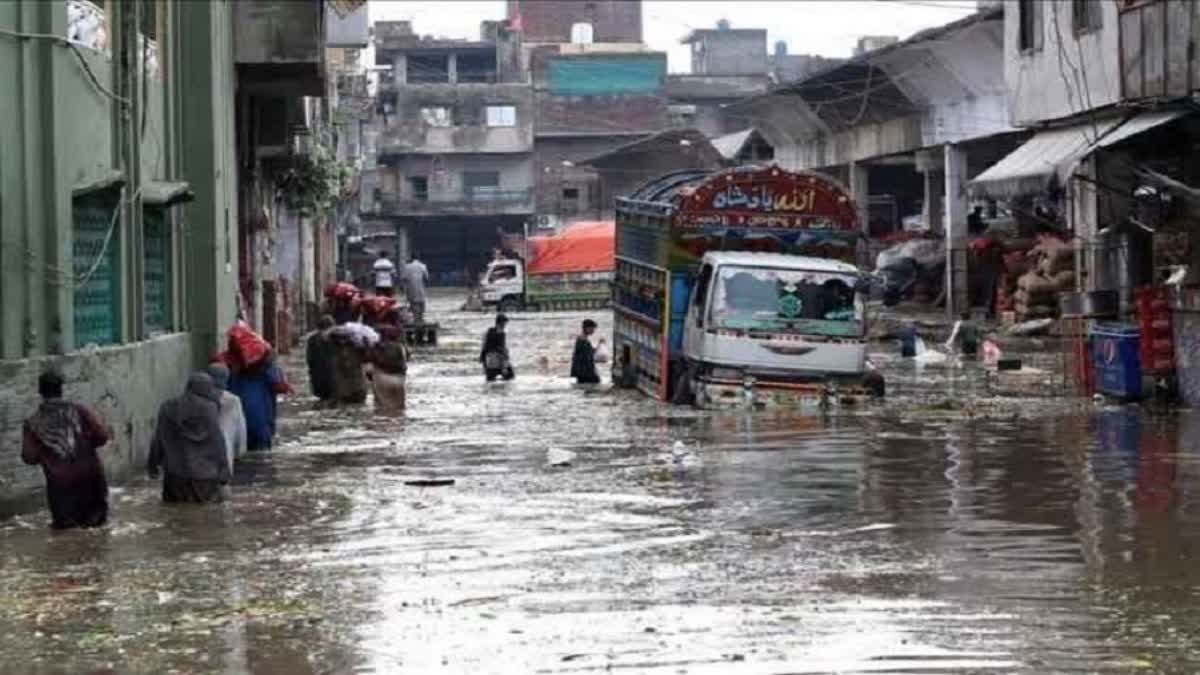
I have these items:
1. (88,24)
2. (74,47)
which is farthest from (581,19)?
(74,47)

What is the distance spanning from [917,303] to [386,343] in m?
27.6

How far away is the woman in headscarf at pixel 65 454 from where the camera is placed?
45.8 feet

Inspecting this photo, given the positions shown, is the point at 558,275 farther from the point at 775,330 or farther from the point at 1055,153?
the point at 775,330

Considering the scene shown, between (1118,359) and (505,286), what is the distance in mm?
38930

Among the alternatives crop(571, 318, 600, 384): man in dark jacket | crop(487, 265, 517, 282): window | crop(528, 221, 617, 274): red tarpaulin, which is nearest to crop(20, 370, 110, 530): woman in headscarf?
crop(571, 318, 600, 384): man in dark jacket

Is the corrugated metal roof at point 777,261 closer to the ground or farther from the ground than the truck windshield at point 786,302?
farther from the ground

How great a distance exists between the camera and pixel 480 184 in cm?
8806

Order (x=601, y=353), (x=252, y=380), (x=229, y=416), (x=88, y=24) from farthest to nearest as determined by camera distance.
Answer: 1. (x=601, y=353)
2. (x=252, y=380)
3. (x=229, y=416)
4. (x=88, y=24)

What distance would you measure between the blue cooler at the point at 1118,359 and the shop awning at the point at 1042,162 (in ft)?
6.23

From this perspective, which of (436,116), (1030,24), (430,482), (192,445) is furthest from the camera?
(436,116)

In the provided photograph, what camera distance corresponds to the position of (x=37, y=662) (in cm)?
930

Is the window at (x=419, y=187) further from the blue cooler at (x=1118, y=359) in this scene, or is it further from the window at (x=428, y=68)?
the blue cooler at (x=1118, y=359)

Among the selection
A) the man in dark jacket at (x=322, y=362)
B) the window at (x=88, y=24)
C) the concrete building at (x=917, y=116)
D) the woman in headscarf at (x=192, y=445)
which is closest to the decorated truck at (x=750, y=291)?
the man in dark jacket at (x=322, y=362)

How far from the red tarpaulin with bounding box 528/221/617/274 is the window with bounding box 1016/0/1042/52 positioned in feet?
94.3
